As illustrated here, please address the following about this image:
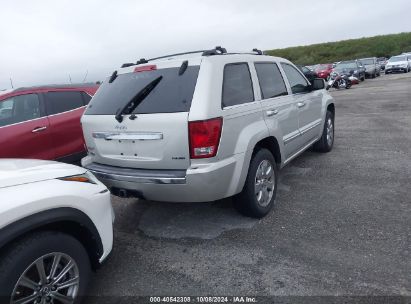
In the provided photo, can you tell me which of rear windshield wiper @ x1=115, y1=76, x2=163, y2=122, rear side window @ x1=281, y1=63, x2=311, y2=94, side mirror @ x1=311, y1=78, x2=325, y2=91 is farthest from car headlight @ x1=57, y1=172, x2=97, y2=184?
side mirror @ x1=311, y1=78, x2=325, y2=91

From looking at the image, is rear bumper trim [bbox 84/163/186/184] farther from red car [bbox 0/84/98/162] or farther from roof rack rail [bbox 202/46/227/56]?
red car [bbox 0/84/98/162]

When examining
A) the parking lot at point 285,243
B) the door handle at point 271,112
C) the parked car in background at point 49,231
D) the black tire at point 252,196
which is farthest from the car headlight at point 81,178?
the door handle at point 271,112

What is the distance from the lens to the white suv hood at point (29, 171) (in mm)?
2291

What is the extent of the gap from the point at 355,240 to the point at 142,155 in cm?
223

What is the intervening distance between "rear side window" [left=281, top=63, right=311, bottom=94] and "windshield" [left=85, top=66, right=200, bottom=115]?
6.48 ft

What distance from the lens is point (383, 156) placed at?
232 inches

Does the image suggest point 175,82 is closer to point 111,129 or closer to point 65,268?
point 111,129

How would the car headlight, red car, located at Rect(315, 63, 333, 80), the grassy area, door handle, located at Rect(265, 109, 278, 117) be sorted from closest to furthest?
the car headlight
door handle, located at Rect(265, 109, 278, 117)
red car, located at Rect(315, 63, 333, 80)
the grassy area

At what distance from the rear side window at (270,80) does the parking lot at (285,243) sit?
4.45 ft

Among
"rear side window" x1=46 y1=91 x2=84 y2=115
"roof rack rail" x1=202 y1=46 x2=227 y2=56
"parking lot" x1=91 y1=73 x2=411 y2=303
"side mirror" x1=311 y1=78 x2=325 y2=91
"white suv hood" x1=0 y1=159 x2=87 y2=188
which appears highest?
"roof rack rail" x1=202 y1=46 x2=227 y2=56

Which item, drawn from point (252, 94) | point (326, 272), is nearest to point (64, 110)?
point (252, 94)

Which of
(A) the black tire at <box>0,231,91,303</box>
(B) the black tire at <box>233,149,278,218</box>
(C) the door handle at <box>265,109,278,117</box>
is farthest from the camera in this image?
(C) the door handle at <box>265,109,278,117</box>

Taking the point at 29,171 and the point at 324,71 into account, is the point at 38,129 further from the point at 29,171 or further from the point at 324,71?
the point at 324,71

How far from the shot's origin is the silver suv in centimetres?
312
